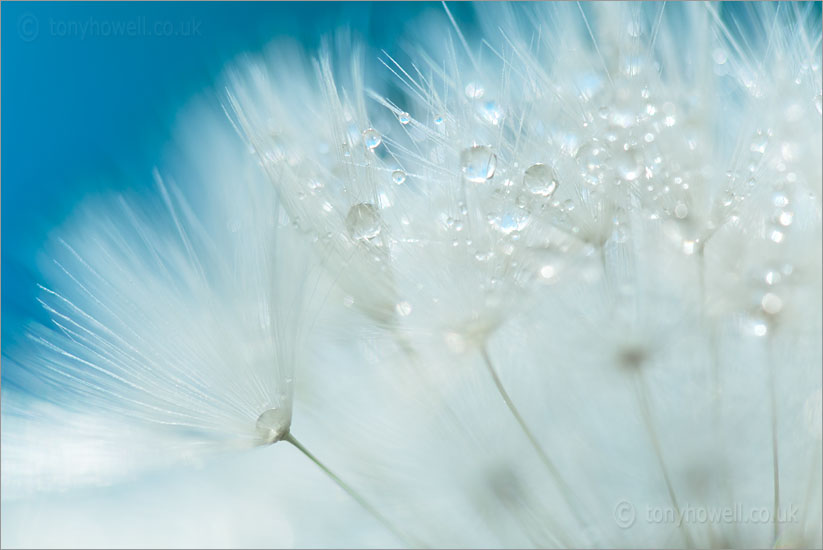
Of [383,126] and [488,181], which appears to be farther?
[383,126]

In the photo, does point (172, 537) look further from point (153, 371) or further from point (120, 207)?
point (120, 207)

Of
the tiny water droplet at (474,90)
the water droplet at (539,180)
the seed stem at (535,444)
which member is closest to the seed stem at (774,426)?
the seed stem at (535,444)

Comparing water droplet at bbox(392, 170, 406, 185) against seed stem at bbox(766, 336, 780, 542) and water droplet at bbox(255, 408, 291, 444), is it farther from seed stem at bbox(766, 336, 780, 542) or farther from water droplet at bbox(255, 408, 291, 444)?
seed stem at bbox(766, 336, 780, 542)

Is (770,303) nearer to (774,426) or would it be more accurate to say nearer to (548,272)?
(774,426)

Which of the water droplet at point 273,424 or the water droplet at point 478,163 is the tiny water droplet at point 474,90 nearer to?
the water droplet at point 478,163

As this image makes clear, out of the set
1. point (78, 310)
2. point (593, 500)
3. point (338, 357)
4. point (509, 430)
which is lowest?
point (593, 500)

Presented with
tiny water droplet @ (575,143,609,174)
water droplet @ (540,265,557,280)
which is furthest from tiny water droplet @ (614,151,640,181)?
water droplet @ (540,265,557,280)

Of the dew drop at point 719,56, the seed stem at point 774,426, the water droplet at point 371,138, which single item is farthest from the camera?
the dew drop at point 719,56

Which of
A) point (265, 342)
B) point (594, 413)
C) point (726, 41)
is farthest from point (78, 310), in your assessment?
point (726, 41)
